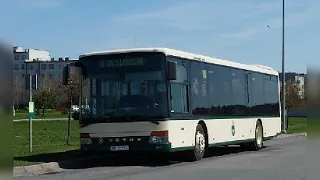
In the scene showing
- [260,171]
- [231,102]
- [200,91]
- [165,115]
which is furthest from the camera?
[231,102]

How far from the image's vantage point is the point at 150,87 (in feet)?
52.4

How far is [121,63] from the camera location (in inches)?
645

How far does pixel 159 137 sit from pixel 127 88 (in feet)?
5.35

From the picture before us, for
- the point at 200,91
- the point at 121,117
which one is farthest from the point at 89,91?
the point at 200,91

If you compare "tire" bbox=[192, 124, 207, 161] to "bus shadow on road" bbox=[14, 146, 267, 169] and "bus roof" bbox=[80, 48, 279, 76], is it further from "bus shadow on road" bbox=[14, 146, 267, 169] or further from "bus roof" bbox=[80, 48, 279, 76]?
"bus roof" bbox=[80, 48, 279, 76]

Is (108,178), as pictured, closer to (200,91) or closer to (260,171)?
(260,171)

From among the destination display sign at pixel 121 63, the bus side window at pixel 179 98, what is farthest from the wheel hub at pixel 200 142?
the destination display sign at pixel 121 63

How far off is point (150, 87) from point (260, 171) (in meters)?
3.79

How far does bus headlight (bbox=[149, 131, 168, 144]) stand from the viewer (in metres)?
15.7

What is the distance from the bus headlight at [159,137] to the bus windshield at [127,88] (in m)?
0.46

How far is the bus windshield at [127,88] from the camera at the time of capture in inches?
625

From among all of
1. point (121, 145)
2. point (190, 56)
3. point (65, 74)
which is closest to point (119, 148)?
point (121, 145)

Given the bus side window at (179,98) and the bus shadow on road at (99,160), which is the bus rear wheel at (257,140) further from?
the bus side window at (179,98)

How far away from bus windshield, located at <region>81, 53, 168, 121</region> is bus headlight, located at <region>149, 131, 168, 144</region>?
0.46 metres
